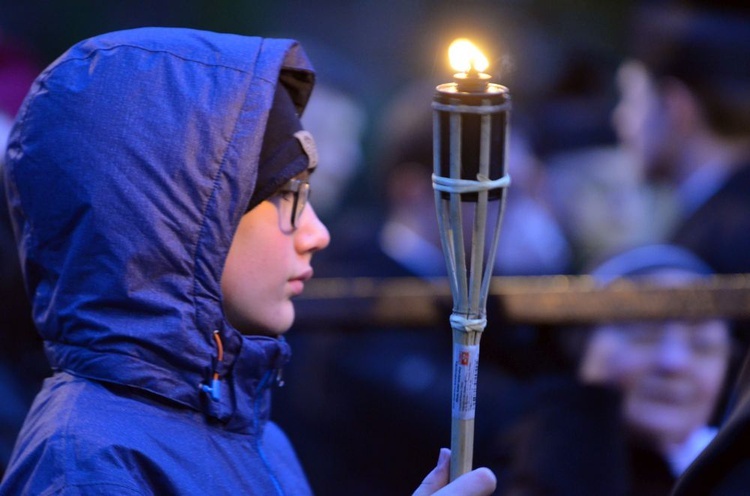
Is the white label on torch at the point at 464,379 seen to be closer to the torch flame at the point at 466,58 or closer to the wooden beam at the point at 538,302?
the torch flame at the point at 466,58

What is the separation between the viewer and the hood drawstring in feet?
6.81

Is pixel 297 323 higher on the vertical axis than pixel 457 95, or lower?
lower

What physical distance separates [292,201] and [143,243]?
377 millimetres

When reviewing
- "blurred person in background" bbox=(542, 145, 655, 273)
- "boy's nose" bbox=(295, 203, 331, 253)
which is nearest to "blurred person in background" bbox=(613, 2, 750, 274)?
"blurred person in background" bbox=(542, 145, 655, 273)

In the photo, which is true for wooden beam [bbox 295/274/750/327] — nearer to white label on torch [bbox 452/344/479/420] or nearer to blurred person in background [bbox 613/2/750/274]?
blurred person in background [bbox 613/2/750/274]

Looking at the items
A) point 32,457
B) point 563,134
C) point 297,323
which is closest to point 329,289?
point 297,323

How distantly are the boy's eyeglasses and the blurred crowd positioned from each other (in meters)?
0.48

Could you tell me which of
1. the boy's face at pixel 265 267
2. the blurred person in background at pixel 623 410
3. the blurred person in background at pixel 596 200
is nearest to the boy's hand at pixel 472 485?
the boy's face at pixel 265 267

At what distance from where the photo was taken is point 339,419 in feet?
14.2

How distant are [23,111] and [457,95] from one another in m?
0.92

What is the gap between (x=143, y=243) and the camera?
1.99 metres

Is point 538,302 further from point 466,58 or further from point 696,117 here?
point 696,117

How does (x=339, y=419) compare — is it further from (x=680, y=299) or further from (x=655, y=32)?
(x=655, y=32)

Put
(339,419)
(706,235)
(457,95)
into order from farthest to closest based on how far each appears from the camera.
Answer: (706,235) → (339,419) → (457,95)
